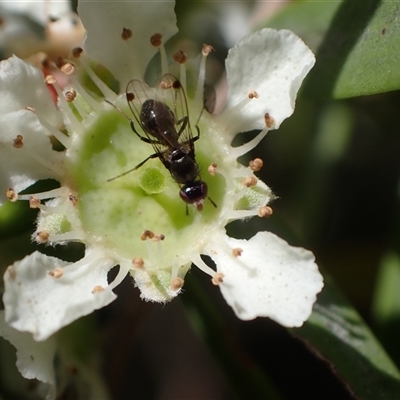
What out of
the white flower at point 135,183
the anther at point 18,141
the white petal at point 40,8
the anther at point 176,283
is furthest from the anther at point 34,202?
the white petal at point 40,8

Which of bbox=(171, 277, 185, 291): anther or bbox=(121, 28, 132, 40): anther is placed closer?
bbox=(171, 277, 185, 291): anther

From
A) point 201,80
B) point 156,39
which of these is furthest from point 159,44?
point 201,80

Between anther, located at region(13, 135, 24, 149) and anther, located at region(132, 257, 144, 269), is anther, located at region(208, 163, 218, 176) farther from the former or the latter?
anther, located at region(13, 135, 24, 149)

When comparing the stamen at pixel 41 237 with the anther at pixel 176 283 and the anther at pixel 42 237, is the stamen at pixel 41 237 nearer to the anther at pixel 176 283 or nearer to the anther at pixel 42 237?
the anther at pixel 42 237

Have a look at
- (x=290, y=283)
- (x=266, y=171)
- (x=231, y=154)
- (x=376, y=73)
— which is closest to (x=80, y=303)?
(x=290, y=283)

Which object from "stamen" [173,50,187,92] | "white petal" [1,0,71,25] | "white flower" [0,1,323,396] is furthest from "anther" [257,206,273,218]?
"white petal" [1,0,71,25]

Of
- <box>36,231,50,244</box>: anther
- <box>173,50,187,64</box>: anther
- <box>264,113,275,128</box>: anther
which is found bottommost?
<box>36,231,50,244</box>: anther
